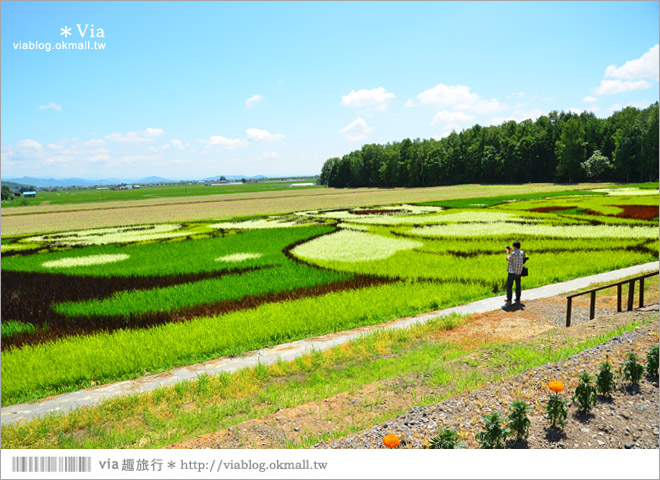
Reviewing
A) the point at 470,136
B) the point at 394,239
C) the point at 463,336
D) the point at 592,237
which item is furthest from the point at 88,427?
the point at 470,136

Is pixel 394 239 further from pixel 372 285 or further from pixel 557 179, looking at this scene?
pixel 557 179

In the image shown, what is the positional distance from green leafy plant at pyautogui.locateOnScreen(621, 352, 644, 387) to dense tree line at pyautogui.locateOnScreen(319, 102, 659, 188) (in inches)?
1689

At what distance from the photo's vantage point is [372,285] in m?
15.7

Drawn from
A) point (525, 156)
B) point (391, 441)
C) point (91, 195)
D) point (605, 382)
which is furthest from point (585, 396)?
point (91, 195)

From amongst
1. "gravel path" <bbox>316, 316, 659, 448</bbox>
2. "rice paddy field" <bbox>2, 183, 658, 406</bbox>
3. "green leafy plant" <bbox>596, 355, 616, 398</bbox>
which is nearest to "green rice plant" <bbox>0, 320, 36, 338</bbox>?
"rice paddy field" <bbox>2, 183, 658, 406</bbox>

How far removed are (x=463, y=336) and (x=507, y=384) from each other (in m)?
4.03

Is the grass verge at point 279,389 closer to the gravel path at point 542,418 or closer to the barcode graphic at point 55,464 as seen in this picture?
the gravel path at point 542,418

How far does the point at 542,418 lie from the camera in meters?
5.15

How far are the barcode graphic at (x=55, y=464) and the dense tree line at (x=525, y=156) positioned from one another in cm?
4844

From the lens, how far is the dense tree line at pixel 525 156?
54531 mm

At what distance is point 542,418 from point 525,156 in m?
88.9

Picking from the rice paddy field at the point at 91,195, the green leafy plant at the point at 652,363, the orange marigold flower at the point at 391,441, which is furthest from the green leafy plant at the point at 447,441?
the rice paddy field at the point at 91,195

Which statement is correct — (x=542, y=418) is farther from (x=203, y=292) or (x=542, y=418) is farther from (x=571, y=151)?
(x=571, y=151)

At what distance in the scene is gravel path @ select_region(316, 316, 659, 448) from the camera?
4.74 meters
